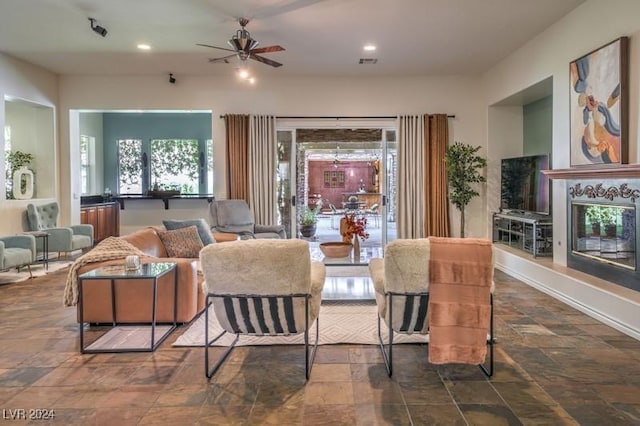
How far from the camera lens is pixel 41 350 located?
3.12 m

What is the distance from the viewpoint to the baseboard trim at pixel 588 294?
339 centimetres

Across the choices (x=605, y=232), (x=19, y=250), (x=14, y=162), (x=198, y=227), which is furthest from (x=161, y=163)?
(x=605, y=232)

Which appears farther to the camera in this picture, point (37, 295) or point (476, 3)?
point (37, 295)

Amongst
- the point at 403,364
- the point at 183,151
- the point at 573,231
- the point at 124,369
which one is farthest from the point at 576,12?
the point at 183,151

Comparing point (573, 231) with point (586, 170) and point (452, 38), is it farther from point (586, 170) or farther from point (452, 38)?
point (452, 38)

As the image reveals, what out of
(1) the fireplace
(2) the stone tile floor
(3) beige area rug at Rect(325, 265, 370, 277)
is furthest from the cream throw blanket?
(1) the fireplace

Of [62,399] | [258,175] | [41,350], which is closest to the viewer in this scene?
[62,399]

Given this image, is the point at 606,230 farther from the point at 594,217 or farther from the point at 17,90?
the point at 17,90

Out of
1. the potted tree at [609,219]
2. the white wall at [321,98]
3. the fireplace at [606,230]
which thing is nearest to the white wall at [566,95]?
the fireplace at [606,230]

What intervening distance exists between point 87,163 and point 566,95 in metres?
9.23

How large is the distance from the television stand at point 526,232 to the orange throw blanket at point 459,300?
3.15 m

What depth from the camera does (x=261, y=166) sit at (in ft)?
23.4

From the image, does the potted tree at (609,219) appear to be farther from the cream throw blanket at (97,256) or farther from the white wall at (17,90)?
the white wall at (17,90)

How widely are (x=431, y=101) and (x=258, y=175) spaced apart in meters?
3.23
